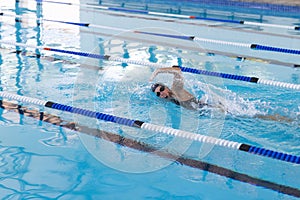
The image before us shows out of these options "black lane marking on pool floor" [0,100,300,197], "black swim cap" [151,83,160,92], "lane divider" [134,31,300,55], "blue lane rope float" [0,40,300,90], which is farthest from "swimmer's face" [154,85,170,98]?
"lane divider" [134,31,300,55]

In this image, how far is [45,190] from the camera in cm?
228

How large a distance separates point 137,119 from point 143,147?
1.95 feet

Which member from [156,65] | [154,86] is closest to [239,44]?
[156,65]

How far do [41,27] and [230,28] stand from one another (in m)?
3.05

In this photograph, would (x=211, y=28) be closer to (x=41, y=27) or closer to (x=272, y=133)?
(x=41, y=27)

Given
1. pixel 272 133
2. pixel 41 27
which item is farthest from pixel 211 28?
pixel 272 133

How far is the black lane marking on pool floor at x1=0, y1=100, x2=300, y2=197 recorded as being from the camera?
2.43m

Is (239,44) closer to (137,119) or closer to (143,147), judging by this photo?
(137,119)

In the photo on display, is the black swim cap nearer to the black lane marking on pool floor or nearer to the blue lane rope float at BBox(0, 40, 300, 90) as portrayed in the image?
the blue lane rope float at BBox(0, 40, 300, 90)

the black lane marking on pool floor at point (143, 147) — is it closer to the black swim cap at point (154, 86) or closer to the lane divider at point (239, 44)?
the black swim cap at point (154, 86)

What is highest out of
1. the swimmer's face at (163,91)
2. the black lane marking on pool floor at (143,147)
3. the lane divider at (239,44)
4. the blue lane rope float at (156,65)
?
the lane divider at (239,44)

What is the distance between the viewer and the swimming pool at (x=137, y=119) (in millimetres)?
2402

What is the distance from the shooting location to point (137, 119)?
136 inches

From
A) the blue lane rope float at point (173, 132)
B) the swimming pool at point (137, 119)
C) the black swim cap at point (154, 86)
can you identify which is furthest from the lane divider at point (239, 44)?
the blue lane rope float at point (173, 132)
